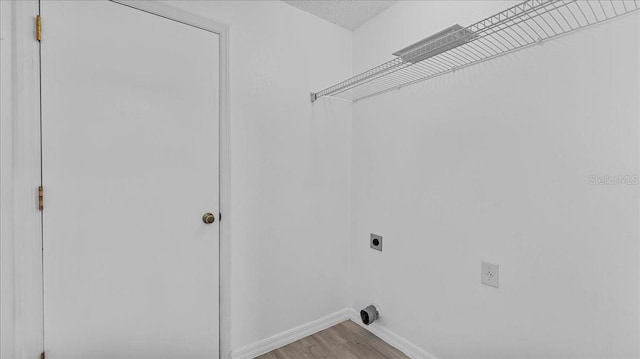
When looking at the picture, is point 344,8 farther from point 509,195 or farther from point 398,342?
point 398,342

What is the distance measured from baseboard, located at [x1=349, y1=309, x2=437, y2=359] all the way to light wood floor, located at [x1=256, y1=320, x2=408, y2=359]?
2cm

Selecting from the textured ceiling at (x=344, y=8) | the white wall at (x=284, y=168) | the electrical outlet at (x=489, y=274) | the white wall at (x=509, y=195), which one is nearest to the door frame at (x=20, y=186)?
the white wall at (x=284, y=168)

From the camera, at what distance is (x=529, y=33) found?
127cm

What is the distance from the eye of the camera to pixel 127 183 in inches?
53.7

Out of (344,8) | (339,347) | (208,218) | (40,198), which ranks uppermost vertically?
(344,8)

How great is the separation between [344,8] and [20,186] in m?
1.88

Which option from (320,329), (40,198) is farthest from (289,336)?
(40,198)

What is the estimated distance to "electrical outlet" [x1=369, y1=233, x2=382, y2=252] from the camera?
1959 millimetres

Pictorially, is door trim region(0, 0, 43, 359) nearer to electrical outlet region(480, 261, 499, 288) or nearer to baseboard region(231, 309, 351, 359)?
baseboard region(231, 309, 351, 359)

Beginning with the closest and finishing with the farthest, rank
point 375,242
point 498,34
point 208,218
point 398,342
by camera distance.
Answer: point 498,34 → point 208,218 → point 398,342 → point 375,242

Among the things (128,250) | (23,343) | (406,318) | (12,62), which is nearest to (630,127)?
(406,318)

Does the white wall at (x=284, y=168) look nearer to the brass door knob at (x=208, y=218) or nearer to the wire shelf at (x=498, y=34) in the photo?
the brass door knob at (x=208, y=218)

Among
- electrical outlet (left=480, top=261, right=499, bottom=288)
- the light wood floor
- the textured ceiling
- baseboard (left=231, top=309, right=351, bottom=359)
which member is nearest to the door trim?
baseboard (left=231, top=309, right=351, bottom=359)

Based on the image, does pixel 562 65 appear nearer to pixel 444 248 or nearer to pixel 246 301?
pixel 444 248
